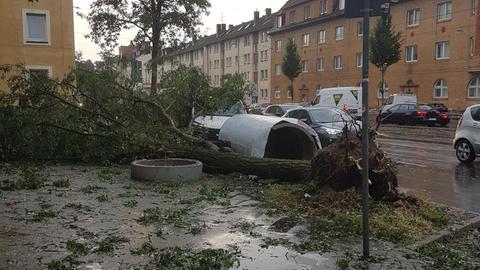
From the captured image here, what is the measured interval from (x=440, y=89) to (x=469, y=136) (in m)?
32.2

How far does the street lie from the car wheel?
182 mm

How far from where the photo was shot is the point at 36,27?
32.2 m

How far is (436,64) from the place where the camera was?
44.2 meters

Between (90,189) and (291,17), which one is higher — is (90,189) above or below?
below

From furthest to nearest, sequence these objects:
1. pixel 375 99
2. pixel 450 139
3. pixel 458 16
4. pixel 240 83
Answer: pixel 375 99 → pixel 458 16 → pixel 450 139 → pixel 240 83

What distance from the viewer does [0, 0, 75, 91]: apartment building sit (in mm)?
30969

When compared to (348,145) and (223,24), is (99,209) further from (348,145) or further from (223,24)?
(223,24)

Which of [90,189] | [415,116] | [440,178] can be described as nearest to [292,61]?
[415,116]

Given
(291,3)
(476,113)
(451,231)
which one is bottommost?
(451,231)

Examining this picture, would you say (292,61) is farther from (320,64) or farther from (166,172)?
(166,172)

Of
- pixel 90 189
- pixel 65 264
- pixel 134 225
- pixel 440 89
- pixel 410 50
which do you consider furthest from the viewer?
pixel 410 50

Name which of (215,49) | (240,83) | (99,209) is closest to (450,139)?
(240,83)

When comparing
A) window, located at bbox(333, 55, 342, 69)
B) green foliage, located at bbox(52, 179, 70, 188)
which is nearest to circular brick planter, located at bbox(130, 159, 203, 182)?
green foliage, located at bbox(52, 179, 70, 188)

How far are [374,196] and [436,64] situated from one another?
130ft
